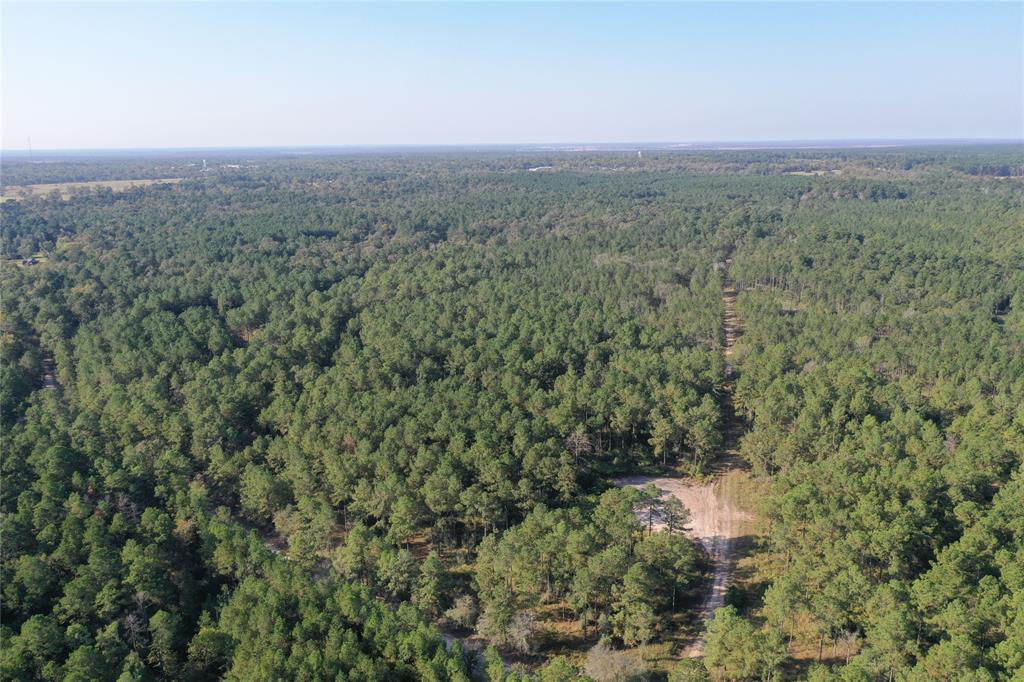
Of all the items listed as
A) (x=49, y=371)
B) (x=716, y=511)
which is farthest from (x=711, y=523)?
(x=49, y=371)

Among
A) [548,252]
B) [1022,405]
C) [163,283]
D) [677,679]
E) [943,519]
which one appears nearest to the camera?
[677,679]

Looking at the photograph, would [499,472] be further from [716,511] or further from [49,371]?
[49,371]

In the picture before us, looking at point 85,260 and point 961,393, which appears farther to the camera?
point 85,260

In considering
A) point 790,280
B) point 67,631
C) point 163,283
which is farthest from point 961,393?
point 163,283

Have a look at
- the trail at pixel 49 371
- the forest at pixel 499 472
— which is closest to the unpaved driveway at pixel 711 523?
the forest at pixel 499 472

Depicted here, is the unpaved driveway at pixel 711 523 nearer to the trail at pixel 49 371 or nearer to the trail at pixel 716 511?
the trail at pixel 716 511

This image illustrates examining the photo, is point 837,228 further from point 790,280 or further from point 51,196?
point 51,196
